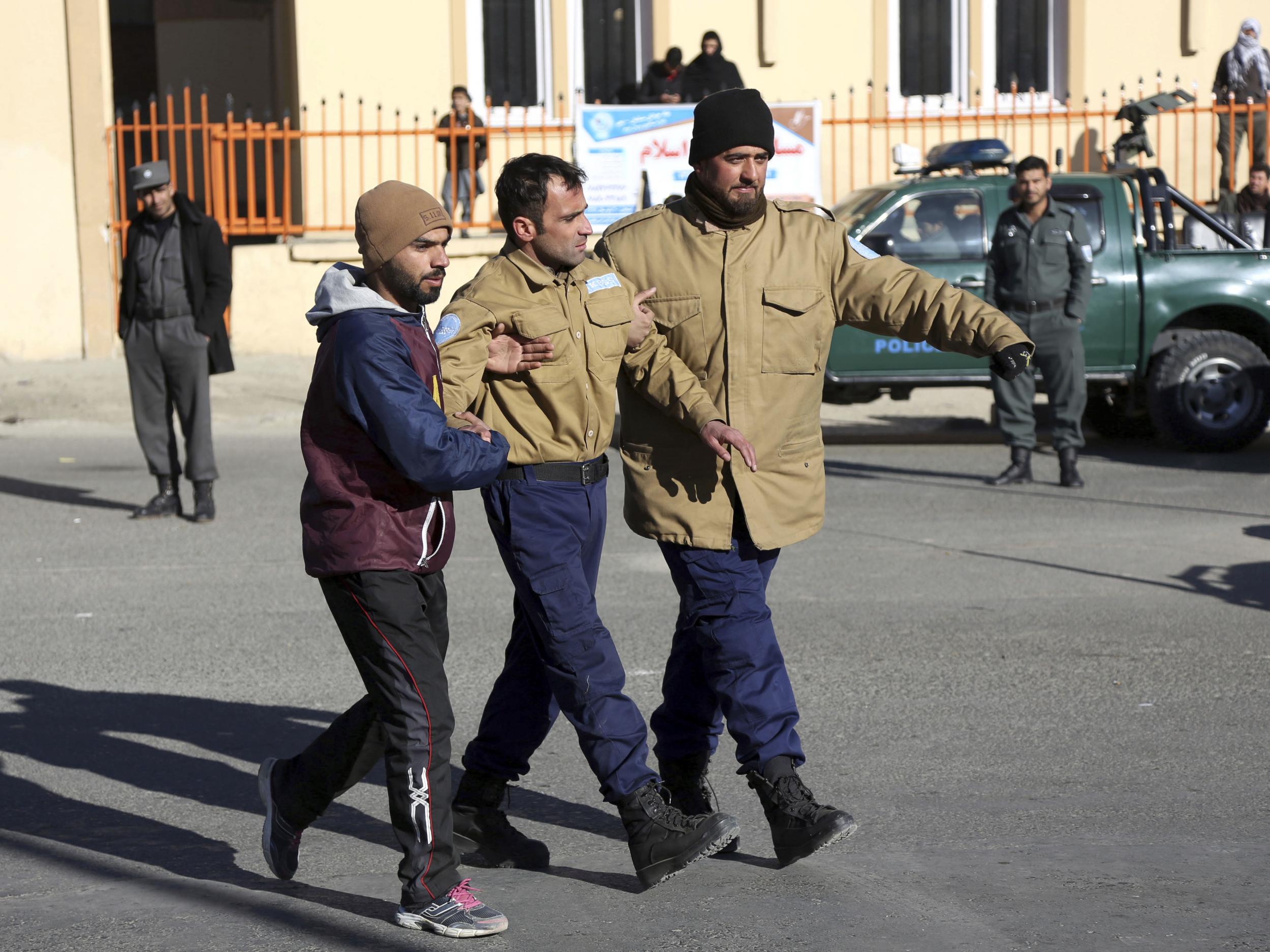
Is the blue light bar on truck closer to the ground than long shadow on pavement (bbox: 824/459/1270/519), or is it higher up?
higher up

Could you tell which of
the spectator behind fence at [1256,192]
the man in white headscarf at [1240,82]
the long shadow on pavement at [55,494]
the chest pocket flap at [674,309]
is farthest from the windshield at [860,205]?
the chest pocket flap at [674,309]

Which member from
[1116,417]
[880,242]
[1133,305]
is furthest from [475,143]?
[1133,305]

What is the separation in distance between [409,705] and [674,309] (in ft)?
4.16

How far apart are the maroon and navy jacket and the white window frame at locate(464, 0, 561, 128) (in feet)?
50.0

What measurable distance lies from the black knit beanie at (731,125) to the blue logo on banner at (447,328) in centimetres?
73

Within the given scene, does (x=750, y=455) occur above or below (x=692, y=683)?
above

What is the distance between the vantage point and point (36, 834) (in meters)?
4.61

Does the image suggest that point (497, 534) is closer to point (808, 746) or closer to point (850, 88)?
point (808, 746)

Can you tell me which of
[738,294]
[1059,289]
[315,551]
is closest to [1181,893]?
[738,294]

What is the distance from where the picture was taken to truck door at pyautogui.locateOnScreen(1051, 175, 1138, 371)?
1210 cm

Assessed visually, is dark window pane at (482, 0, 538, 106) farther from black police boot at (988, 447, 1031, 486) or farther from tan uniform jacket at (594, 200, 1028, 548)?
tan uniform jacket at (594, 200, 1028, 548)

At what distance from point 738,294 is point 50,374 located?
43.1 ft

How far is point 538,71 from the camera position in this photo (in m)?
19.5

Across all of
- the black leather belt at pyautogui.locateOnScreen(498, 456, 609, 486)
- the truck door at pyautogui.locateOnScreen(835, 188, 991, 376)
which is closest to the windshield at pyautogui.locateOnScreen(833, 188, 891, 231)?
the truck door at pyautogui.locateOnScreen(835, 188, 991, 376)
